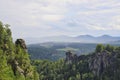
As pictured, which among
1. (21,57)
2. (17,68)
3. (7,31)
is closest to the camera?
(17,68)

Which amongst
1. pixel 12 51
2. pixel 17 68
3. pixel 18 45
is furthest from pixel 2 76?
pixel 18 45

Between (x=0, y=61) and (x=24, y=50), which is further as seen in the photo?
(x=24, y=50)

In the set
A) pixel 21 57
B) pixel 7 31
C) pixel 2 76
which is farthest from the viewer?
pixel 7 31

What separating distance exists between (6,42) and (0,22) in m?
9.99

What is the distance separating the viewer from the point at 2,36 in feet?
421

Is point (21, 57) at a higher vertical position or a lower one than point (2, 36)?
lower

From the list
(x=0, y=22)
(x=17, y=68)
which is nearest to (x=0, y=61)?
(x=17, y=68)

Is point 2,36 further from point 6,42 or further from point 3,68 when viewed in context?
point 3,68

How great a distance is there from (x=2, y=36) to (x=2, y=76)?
107 feet

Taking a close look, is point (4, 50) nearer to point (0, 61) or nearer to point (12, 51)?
point (12, 51)

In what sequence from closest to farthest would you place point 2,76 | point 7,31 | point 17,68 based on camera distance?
point 2,76
point 17,68
point 7,31

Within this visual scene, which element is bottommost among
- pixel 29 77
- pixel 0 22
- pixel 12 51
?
pixel 29 77

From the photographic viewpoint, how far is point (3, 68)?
102250 millimetres

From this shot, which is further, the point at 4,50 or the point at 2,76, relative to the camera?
the point at 4,50
